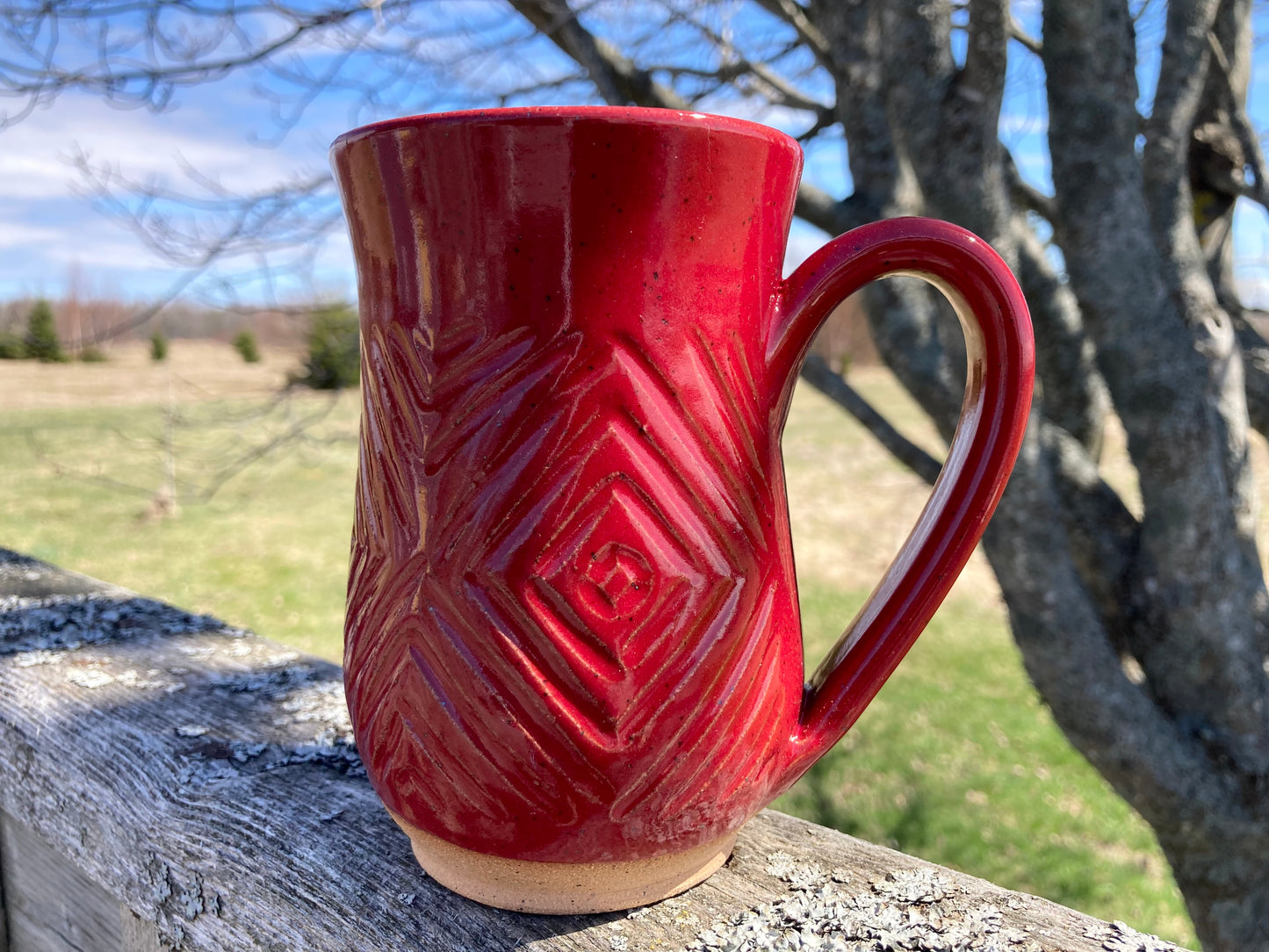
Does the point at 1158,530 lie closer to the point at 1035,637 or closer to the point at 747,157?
the point at 1035,637

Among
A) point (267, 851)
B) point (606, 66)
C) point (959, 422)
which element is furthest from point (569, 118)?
point (606, 66)

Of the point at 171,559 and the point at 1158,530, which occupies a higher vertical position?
the point at 1158,530

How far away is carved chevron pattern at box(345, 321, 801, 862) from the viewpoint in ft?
1.85

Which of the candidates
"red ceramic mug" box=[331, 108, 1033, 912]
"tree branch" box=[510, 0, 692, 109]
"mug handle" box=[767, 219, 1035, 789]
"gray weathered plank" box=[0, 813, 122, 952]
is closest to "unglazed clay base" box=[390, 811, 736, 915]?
"red ceramic mug" box=[331, 108, 1033, 912]

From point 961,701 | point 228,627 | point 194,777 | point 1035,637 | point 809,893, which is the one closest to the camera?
point 809,893

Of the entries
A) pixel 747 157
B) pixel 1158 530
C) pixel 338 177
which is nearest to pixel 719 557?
pixel 747 157

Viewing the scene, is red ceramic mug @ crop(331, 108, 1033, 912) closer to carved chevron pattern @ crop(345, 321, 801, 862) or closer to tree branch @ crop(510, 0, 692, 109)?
carved chevron pattern @ crop(345, 321, 801, 862)

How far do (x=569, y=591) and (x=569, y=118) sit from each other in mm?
279

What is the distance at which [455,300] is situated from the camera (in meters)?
0.58

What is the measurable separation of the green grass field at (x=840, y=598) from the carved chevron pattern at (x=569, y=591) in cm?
206

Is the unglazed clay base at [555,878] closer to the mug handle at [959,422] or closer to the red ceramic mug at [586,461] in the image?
the red ceramic mug at [586,461]

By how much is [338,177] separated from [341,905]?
0.52 m

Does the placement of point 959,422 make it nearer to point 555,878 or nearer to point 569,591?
point 569,591

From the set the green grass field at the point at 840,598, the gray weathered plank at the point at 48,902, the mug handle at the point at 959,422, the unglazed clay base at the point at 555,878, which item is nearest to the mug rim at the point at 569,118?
the mug handle at the point at 959,422
